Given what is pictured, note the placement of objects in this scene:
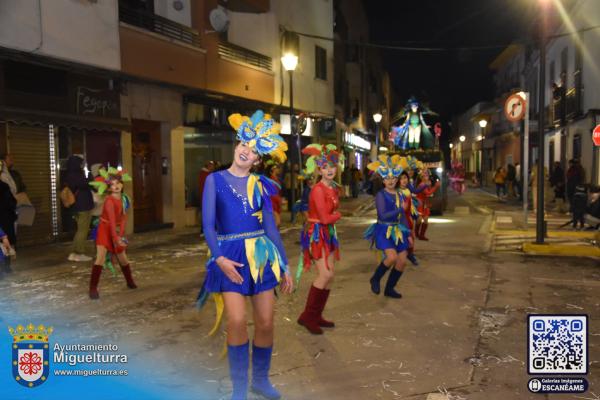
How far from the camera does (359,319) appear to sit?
20.8ft

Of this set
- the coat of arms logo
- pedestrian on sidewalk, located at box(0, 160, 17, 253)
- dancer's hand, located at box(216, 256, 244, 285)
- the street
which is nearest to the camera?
dancer's hand, located at box(216, 256, 244, 285)

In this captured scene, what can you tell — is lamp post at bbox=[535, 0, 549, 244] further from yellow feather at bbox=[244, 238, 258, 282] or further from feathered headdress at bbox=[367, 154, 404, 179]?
yellow feather at bbox=[244, 238, 258, 282]

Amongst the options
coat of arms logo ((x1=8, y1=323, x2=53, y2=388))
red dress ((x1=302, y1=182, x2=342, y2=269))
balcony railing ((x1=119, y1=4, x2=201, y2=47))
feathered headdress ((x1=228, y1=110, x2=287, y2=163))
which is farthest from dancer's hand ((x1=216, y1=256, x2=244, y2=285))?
balcony railing ((x1=119, y1=4, x2=201, y2=47))

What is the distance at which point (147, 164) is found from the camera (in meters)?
15.6

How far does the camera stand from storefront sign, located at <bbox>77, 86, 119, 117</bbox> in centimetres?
1278

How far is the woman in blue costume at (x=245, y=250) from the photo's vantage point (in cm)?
391

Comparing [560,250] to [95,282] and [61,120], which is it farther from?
[61,120]

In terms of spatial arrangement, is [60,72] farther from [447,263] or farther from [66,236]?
[447,263]

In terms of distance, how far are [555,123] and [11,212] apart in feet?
77.5

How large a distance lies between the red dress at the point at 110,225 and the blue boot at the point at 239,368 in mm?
4033

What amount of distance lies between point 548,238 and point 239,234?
1031 centimetres

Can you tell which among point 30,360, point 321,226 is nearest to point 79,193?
point 321,226

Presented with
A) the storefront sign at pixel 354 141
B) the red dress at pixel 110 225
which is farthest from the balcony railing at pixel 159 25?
the storefront sign at pixel 354 141

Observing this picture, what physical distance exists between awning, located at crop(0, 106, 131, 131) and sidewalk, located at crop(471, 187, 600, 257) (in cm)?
876
